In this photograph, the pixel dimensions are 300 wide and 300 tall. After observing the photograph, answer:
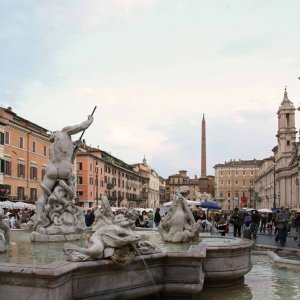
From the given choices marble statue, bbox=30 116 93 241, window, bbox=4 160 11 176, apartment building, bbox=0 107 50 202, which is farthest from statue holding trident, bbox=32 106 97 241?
window, bbox=4 160 11 176

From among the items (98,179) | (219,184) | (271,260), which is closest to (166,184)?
(219,184)

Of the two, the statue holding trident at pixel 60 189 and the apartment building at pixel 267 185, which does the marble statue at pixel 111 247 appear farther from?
the apartment building at pixel 267 185

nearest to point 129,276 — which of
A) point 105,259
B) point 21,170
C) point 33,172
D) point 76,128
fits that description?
point 105,259

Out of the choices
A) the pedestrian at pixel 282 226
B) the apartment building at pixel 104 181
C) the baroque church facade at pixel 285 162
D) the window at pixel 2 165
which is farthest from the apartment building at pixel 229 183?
the pedestrian at pixel 282 226

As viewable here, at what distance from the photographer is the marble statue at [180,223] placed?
1042 centimetres

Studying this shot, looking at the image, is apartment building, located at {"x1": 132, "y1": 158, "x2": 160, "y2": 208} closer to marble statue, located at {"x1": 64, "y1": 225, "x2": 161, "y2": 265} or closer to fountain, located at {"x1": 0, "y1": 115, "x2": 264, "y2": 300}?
fountain, located at {"x1": 0, "y1": 115, "x2": 264, "y2": 300}

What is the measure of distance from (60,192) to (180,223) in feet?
9.08

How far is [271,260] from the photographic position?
14.2 m

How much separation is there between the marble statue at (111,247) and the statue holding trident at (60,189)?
4.31 metres

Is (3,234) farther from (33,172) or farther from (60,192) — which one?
(33,172)

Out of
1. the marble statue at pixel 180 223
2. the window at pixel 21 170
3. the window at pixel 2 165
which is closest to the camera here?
the marble statue at pixel 180 223

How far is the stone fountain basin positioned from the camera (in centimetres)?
588

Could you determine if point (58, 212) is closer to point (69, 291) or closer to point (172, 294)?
point (172, 294)

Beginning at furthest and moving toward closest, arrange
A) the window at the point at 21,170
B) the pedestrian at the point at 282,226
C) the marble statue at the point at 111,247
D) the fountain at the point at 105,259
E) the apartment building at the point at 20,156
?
the window at the point at 21,170 → the apartment building at the point at 20,156 → the pedestrian at the point at 282,226 → the marble statue at the point at 111,247 → the fountain at the point at 105,259
